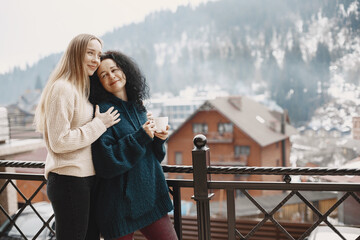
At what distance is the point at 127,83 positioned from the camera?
104 centimetres

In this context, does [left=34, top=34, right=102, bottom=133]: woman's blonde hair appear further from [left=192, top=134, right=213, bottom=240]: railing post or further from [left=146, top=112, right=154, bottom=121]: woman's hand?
[left=192, top=134, right=213, bottom=240]: railing post

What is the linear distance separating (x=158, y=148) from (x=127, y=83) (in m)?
0.21

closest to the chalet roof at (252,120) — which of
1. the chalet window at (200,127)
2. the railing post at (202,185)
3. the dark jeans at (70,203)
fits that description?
the chalet window at (200,127)

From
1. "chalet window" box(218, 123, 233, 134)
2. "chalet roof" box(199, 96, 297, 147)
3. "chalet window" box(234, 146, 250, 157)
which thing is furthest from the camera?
"chalet window" box(218, 123, 233, 134)

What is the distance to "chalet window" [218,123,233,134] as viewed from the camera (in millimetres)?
18125

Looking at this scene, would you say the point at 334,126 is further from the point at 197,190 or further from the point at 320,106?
the point at 197,190

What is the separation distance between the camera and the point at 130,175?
0.95 meters

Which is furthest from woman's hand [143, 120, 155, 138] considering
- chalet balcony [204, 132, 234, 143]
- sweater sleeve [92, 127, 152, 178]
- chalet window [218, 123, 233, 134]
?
chalet window [218, 123, 233, 134]

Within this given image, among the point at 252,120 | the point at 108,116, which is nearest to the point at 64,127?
the point at 108,116

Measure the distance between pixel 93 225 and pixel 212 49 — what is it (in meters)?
34.3

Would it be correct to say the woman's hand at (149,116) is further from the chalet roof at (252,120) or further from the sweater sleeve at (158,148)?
the chalet roof at (252,120)

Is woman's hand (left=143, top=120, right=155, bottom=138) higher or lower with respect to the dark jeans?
higher

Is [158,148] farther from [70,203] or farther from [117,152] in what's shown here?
[70,203]

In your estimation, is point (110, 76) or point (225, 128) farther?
point (225, 128)
